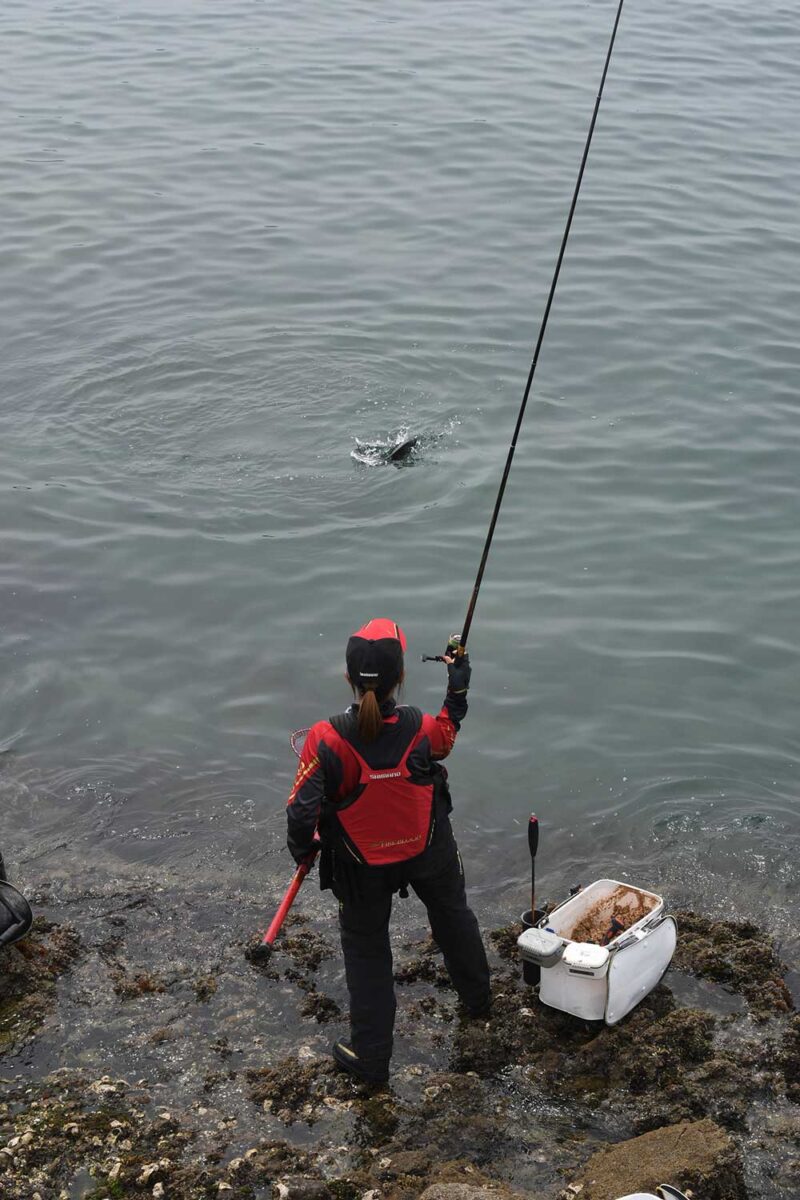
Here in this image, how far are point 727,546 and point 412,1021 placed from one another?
4.93 metres

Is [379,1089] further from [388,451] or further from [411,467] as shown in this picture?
[388,451]

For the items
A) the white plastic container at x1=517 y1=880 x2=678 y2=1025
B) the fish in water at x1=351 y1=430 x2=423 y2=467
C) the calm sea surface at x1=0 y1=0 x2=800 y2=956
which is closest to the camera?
the white plastic container at x1=517 y1=880 x2=678 y2=1025

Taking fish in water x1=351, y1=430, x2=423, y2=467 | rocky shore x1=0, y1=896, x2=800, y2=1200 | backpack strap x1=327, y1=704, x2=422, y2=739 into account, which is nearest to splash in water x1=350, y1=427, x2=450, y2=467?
fish in water x1=351, y1=430, x2=423, y2=467

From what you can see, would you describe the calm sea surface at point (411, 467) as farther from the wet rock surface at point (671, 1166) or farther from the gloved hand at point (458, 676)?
the gloved hand at point (458, 676)

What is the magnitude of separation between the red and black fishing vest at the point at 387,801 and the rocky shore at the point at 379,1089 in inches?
36.2

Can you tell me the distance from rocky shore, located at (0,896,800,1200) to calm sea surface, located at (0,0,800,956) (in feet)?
2.35

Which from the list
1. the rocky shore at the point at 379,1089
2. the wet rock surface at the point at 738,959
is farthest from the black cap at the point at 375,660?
the wet rock surface at the point at 738,959

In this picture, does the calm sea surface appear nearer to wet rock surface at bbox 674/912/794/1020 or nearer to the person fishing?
wet rock surface at bbox 674/912/794/1020

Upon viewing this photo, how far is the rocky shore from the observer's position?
4.52 m

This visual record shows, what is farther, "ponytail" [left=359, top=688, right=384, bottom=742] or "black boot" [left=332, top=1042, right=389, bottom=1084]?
"black boot" [left=332, top=1042, right=389, bottom=1084]

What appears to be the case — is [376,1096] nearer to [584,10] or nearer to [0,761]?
[0,761]

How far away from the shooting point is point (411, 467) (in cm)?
1027

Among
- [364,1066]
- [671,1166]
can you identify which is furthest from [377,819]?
[671,1166]

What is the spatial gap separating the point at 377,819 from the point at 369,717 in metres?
0.43
